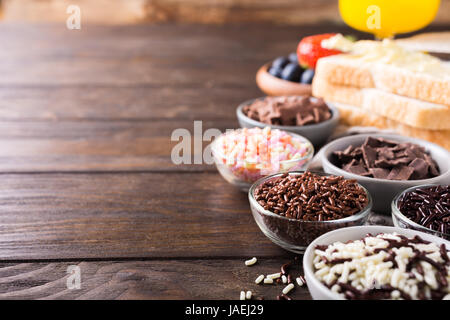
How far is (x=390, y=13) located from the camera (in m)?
1.92

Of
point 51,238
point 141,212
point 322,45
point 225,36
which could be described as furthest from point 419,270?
point 225,36

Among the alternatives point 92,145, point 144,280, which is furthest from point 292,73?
point 144,280

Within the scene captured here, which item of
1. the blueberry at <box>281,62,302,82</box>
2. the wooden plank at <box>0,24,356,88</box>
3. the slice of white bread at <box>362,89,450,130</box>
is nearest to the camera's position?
the slice of white bread at <box>362,89,450,130</box>

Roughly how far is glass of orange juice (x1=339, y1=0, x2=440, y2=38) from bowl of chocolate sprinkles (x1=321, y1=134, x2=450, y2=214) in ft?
2.12

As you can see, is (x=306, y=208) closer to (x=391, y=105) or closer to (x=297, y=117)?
(x=297, y=117)

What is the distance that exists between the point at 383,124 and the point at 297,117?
0.32 meters

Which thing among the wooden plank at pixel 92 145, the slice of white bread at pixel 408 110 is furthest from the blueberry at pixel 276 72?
the slice of white bread at pixel 408 110

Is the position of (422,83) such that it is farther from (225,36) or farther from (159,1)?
(159,1)

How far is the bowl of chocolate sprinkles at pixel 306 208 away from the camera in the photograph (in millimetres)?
1081

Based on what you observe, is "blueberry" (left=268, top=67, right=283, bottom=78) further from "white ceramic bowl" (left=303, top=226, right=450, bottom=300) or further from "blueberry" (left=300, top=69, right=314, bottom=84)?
"white ceramic bowl" (left=303, top=226, right=450, bottom=300)

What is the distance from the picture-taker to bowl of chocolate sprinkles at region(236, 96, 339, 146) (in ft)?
5.39

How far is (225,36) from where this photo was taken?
3.41 meters

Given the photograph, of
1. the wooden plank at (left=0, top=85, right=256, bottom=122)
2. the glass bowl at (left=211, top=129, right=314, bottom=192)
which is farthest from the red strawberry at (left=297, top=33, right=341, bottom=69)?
the glass bowl at (left=211, top=129, right=314, bottom=192)

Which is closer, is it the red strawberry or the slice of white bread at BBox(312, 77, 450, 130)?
the slice of white bread at BBox(312, 77, 450, 130)
